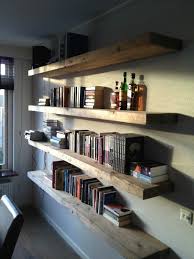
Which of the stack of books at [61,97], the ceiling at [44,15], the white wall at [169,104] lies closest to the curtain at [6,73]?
the ceiling at [44,15]

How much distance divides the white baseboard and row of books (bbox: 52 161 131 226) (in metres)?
0.75

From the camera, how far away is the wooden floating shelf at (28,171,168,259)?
1754mm

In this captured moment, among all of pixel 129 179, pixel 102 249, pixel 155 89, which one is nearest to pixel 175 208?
pixel 129 179

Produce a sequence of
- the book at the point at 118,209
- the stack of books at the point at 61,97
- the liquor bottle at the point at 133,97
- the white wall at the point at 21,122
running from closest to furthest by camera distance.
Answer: the liquor bottle at the point at 133,97 < the book at the point at 118,209 < the stack of books at the point at 61,97 < the white wall at the point at 21,122

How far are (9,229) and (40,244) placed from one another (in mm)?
1586

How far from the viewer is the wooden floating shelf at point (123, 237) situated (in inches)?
69.1

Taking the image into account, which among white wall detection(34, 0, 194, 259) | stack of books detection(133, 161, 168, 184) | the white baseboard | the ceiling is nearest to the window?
the ceiling

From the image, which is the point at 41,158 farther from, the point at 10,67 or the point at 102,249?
the point at 102,249

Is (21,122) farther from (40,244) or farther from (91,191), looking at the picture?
(91,191)

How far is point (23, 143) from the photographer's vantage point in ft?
13.0

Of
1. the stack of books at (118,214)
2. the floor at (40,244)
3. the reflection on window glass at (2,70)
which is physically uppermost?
the reflection on window glass at (2,70)

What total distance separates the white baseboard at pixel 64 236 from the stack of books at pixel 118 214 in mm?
920

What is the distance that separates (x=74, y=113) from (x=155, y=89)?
2.68 ft

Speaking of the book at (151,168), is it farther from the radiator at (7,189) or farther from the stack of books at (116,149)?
the radiator at (7,189)
